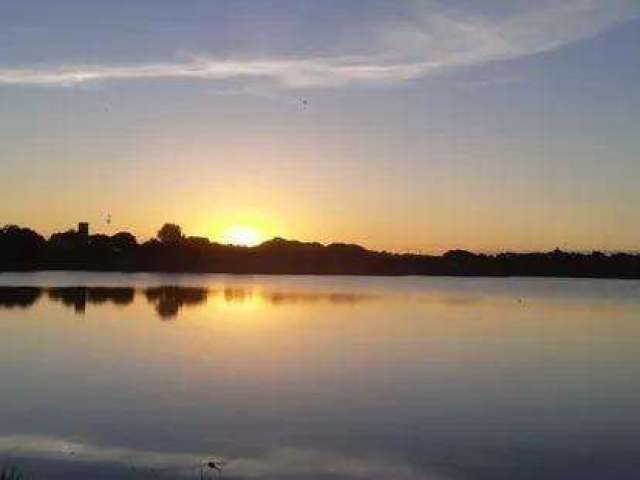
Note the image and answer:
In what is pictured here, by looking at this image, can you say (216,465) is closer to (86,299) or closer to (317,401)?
(317,401)

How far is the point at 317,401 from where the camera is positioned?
60.5 feet

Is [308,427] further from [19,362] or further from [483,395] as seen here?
[19,362]

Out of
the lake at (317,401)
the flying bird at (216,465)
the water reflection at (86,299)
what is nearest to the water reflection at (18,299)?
the water reflection at (86,299)

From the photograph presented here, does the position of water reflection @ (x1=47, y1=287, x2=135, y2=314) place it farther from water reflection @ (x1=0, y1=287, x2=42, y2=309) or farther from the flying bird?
the flying bird

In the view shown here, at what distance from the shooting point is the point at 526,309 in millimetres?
54250

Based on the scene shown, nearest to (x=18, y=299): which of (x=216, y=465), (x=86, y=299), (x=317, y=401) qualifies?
(x=86, y=299)

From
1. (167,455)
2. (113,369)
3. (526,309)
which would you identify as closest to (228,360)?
(113,369)

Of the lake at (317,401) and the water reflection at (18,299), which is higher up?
the water reflection at (18,299)

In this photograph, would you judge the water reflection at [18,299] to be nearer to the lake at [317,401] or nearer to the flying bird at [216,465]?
the lake at [317,401]

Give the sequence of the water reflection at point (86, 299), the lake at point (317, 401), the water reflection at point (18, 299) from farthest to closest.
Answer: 1. the water reflection at point (86, 299)
2. the water reflection at point (18, 299)
3. the lake at point (317, 401)

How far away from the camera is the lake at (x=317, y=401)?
1302cm

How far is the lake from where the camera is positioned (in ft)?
42.7

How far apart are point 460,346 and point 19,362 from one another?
46.2ft

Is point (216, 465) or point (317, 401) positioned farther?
point (317, 401)
